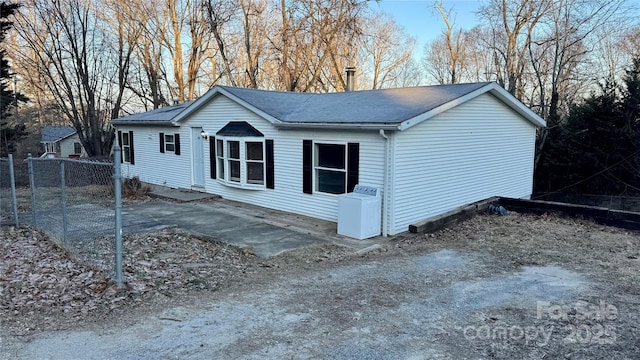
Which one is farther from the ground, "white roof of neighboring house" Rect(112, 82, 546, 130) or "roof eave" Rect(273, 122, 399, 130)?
"white roof of neighboring house" Rect(112, 82, 546, 130)

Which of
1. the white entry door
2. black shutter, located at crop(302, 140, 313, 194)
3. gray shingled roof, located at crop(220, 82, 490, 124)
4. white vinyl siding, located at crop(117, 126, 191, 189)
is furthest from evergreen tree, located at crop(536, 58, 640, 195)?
white vinyl siding, located at crop(117, 126, 191, 189)

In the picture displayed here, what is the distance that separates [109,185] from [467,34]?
2196 centimetres

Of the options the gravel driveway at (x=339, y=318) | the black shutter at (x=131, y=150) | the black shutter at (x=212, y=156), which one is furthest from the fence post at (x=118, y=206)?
the black shutter at (x=131, y=150)

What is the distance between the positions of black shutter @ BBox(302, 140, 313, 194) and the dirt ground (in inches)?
109

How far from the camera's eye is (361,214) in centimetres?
802

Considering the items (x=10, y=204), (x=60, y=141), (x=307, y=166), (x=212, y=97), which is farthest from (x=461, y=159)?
(x=60, y=141)

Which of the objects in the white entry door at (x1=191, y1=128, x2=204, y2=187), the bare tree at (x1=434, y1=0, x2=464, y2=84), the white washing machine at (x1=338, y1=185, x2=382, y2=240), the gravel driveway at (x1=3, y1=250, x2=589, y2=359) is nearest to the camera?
the gravel driveway at (x1=3, y1=250, x2=589, y2=359)

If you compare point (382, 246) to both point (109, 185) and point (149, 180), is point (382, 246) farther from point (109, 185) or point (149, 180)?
point (149, 180)

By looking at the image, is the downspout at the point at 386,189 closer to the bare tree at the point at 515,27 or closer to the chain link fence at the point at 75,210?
the chain link fence at the point at 75,210

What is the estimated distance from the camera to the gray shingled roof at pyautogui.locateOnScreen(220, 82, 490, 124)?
8766mm

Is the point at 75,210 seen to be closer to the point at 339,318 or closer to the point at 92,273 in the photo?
the point at 92,273

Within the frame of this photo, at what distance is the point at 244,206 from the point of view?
11.2 m

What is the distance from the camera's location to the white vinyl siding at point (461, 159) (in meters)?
8.61

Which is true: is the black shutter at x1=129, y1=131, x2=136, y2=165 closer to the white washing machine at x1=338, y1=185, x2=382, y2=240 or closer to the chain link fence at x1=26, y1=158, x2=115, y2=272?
the chain link fence at x1=26, y1=158, x2=115, y2=272
